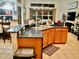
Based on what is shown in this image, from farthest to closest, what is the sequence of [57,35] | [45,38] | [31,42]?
[57,35], [45,38], [31,42]

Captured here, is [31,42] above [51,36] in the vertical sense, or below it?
above

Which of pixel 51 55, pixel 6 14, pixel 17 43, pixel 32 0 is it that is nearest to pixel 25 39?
pixel 17 43

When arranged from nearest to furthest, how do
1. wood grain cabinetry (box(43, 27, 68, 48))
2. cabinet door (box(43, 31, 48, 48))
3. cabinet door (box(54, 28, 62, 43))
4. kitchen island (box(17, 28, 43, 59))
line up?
kitchen island (box(17, 28, 43, 59))
cabinet door (box(43, 31, 48, 48))
wood grain cabinetry (box(43, 27, 68, 48))
cabinet door (box(54, 28, 62, 43))

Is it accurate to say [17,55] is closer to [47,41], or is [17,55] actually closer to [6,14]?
[47,41]

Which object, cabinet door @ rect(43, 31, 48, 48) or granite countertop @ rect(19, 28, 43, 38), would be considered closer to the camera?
granite countertop @ rect(19, 28, 43, 38)

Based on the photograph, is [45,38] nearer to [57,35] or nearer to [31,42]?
[57,35]

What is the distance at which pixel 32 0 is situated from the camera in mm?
16219

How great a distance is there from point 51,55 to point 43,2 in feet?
38.9

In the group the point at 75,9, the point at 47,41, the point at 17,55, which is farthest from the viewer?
the point at 75,9

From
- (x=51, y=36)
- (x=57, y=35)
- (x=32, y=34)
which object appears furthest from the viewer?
(x=57, y=35)

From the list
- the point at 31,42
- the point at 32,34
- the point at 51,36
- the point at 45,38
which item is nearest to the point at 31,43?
the point at 31,42

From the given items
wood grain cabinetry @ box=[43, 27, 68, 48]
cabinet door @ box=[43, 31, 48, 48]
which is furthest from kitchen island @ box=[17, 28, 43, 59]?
wood grain cabinetry @ box=[43, 27, 68, 48]

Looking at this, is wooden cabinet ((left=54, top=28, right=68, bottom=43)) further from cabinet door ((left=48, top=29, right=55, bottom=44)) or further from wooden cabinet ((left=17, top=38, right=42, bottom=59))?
wooden cabinet ((left=17, top=38, right=42, bottom=59))

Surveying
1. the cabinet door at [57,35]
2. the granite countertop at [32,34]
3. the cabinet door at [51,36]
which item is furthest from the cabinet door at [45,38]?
the granite countertop at [32,34]
